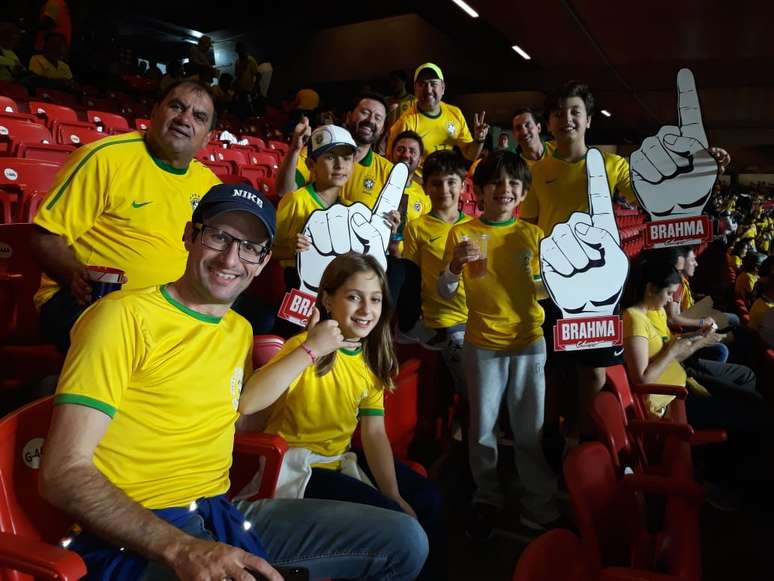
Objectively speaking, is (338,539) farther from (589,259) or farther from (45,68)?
(45,68)

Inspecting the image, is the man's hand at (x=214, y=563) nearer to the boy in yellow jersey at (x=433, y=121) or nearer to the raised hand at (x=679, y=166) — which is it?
the raised hand at (x=679, y=166)

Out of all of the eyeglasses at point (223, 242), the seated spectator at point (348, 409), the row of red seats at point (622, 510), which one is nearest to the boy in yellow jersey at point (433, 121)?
the row of red seats at point (622, 510)

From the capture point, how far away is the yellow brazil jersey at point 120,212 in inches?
84.4

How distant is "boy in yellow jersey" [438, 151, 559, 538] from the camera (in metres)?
2.40

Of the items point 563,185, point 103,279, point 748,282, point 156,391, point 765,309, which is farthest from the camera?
point 748,282

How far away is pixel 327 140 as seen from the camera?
2.72m

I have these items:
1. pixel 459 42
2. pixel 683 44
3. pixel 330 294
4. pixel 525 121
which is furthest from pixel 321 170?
pixel 459 42

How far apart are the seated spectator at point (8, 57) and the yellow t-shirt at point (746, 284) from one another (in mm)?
8532

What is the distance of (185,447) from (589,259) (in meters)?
1.53

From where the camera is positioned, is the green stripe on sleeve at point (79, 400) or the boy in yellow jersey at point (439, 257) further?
the boy in yellow jersey at point (439, 257)

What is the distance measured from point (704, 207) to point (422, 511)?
1.59 meters

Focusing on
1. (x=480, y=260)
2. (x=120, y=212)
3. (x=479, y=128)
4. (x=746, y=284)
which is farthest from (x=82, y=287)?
(x=746, y=284)

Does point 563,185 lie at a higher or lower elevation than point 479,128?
lower

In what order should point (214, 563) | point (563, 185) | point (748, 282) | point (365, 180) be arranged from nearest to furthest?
1. point (214, 563)
2. point (563, 185)
3. point (365, 180)
4. point (748, 282)
